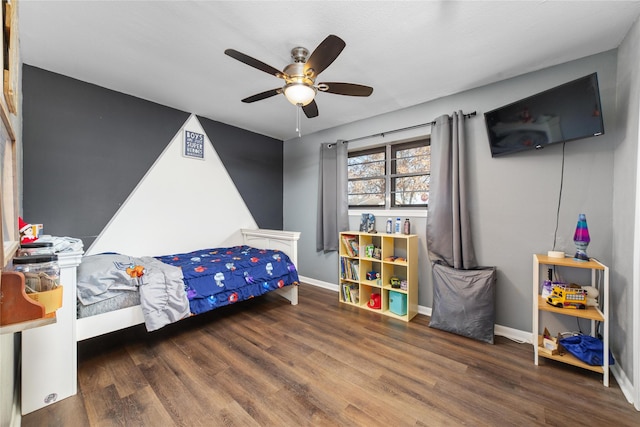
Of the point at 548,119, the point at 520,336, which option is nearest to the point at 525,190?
the point at 548,119

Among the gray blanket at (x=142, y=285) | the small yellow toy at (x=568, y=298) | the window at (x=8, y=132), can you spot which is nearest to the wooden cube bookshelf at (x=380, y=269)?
the small yellow toy at (x=568, y=298)

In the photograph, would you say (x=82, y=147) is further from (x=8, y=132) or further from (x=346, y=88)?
(x=346, y=88)

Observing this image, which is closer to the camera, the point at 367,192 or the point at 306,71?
the point at 306,71

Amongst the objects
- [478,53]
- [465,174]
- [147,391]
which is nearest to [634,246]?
[465,174]

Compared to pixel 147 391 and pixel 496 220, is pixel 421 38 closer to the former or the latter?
pixel 496 220

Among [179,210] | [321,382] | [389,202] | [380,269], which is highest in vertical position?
[389,202]

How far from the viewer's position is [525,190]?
2.21m

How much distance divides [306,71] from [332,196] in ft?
6.39

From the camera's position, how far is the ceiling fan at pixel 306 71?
1.45 meters

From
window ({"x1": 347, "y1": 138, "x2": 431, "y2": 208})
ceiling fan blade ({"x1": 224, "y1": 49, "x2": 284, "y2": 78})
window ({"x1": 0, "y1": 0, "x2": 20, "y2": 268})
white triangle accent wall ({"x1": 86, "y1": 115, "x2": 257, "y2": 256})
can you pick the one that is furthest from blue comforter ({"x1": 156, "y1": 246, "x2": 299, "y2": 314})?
ceiling fan blade ({"x1": 224, "y1": 49, "x2": 284, "y2": 78})

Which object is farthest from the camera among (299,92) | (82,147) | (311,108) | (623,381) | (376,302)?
(376,302)

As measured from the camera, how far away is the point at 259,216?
12.9ft

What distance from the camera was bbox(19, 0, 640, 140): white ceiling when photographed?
153cm

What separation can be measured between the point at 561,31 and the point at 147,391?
11.6ft
